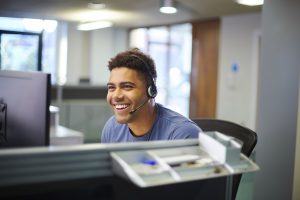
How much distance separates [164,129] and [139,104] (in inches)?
6.6

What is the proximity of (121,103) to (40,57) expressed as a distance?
21.2 feet

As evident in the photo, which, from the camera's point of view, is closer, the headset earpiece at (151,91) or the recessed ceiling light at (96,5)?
the headset earpiece at (151,91)

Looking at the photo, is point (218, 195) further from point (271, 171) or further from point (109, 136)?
point (271, 171)

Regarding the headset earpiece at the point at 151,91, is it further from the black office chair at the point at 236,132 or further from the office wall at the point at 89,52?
the office wall at the point at 89,52

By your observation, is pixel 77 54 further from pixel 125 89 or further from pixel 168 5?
pixel 125 89

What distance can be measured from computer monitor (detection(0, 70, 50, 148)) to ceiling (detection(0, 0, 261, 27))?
3928 millimetres

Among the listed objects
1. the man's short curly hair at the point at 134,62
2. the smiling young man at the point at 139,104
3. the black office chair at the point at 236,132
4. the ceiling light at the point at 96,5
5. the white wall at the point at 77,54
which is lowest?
the black office chair at the point at 236,132

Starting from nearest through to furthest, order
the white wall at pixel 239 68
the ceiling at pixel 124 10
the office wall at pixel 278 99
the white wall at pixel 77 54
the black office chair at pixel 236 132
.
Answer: the black office chair at pixel 236 132, the office wall at pixel 278 99, the ceiling at pixel 124 10, the white wall at pixel 239 68, the white wall at pixel 77 54

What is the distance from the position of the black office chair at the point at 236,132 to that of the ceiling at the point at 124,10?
3144mm

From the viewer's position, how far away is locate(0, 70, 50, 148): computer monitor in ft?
3.63

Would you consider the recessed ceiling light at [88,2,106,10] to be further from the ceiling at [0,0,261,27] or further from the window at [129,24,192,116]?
the window at [129,24,192,116]

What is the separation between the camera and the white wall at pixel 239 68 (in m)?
5.59

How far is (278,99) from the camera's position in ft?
8.12

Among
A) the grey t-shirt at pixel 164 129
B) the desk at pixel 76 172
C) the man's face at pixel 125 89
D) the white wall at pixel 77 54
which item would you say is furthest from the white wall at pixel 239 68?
the desk at pixel 76 172
